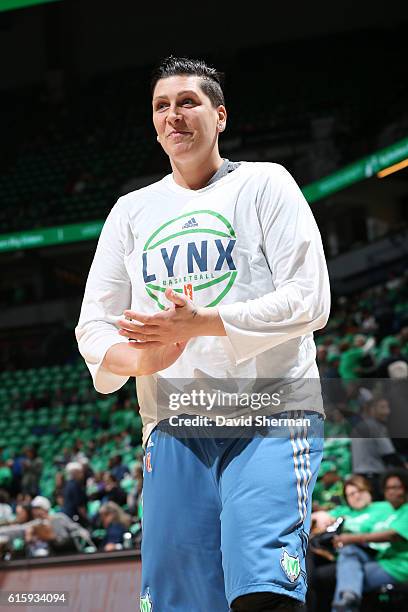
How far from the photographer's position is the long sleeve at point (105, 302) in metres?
1.92

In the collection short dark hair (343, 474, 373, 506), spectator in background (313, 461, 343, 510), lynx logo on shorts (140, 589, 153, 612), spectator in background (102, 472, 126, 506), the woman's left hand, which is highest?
the woman's left hand

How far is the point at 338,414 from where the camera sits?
5.39m

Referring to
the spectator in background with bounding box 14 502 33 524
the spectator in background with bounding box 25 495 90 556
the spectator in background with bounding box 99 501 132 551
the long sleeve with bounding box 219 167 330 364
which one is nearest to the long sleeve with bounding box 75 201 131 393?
the long sleeve with bounding box 219 167 330 364

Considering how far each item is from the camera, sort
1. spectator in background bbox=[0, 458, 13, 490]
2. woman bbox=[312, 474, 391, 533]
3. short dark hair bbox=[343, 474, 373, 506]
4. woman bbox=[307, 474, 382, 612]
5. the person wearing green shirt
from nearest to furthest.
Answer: the person wearing green shirt < woman bbox=[307, 474, 382, 612] < woman bbox=[312, 474, 391, 533] < short dark hair bbox=[343, 474, 373, 506] < spectator in background bbox=[0, 458, 13, 490]

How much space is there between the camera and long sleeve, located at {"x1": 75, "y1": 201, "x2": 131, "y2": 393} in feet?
6.31

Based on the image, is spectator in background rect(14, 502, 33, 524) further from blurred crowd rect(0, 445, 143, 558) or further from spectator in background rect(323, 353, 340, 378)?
spectator in background rect(323, 353, 340, 378)

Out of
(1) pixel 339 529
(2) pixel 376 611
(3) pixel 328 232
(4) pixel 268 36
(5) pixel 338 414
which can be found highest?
(4) pixel 268 36

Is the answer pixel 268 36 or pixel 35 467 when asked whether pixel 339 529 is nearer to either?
pixel 35 467

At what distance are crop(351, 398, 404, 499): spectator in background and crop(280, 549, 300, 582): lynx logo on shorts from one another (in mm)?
3454

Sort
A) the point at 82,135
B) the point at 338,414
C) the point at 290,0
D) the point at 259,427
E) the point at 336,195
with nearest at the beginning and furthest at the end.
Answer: the point at 259,427, the point at 338,414, the point at 336,195, the point at 290,0, the point at 82,135

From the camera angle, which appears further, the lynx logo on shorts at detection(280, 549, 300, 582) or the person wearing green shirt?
the person wearing green shirt

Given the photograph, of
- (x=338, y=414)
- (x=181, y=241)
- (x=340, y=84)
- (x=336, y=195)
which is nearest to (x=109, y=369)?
(x=181, y=241)

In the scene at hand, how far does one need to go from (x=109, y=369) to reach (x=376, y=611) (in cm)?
277

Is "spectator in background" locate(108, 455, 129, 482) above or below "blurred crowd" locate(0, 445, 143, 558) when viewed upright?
above
